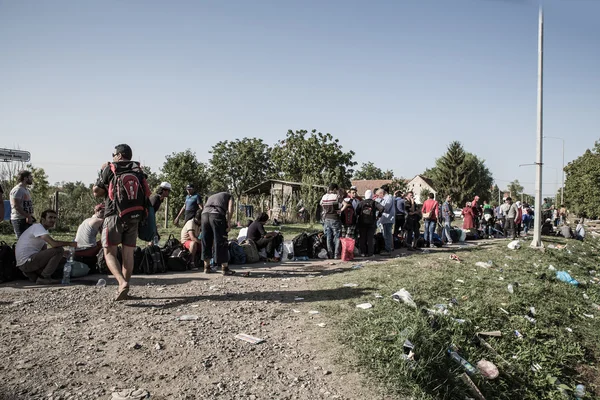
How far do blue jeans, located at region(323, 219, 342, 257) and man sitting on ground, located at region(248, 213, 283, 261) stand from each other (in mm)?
1137

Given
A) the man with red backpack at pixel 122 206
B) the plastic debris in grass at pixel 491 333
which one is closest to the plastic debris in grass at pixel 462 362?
the plastic debris in grass at pixel 491 333

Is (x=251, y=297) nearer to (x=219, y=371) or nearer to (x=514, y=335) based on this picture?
(x=219, y=371)

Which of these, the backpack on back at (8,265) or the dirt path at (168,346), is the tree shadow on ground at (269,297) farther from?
the backpack on back at (8,265)

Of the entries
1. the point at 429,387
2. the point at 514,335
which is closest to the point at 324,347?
the point at 429,387

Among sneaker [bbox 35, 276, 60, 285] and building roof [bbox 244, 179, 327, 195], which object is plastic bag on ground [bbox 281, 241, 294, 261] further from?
building roof [bbox 244, 179, 327, 195]

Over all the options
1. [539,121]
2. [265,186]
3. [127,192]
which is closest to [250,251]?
[127,192]

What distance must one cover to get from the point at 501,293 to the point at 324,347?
170 inches

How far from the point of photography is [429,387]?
367 cm

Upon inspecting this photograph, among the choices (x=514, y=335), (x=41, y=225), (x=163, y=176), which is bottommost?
(x=514, y=335)

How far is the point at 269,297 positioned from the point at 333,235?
431cm

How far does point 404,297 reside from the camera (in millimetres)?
5766

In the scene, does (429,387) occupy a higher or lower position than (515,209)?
lower

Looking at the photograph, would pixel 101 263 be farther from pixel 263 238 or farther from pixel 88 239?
pixel 263 238

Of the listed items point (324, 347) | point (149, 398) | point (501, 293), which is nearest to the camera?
point (149, 398)
